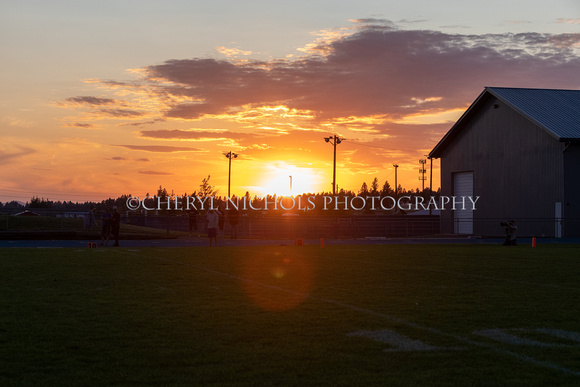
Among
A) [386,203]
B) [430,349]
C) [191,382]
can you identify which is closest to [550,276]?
[430,349]

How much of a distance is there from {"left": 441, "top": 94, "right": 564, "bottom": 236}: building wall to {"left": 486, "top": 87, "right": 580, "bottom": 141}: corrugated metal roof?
0.67 m

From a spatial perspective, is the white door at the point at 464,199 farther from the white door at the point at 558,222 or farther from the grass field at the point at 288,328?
the grass field at the point at 288,328

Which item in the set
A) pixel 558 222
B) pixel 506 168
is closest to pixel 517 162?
pixel 506 168

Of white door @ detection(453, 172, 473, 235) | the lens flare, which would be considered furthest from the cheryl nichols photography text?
the lens flare

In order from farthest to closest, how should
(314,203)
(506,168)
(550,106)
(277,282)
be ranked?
(314,203) → (550,106) → (506,168) → (277,282)

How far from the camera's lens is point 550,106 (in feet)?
149

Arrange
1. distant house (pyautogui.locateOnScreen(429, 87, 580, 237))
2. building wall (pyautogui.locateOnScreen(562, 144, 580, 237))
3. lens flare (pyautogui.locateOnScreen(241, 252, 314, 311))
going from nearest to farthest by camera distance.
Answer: lens flare (pyautogui.locateOnScreen(241, 252, 314, 311)), building wall (pyautogui.locateOnScreen(562, 144, 580, 237)), distant house (pyautogui.locateOnScreen(429, 87, 580, 237))

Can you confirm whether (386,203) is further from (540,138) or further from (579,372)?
(579,372)

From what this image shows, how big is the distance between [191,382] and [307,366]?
3.77 feet

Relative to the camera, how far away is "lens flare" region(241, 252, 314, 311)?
11.0 meters

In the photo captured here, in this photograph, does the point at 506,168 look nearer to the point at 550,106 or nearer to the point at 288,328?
the point at 550,106

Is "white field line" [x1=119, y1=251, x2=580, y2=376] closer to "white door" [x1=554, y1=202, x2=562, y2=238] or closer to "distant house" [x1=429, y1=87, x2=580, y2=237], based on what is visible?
"white door" [x1=554, y1=202, x2=562, y2=238]

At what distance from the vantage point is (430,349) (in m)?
7.13

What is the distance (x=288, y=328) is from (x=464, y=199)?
142 ft
